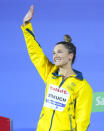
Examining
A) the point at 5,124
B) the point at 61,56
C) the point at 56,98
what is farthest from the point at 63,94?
the point at 5,124

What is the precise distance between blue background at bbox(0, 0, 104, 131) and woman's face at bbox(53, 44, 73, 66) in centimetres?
111

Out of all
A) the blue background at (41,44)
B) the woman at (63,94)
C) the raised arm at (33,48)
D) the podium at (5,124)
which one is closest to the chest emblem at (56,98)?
the woman at (63,94)

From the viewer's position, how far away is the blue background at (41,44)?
2598mm

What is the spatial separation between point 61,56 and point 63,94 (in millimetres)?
195

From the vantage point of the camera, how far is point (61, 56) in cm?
147

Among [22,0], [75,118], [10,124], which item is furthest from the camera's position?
[22,0]

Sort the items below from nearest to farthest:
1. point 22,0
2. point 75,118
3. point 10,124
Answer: point 75,118 → point 10,124 → point 22,0

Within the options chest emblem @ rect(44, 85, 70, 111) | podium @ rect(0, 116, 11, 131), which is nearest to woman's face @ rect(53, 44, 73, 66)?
chest emblem @ rect(44, 85, 70, 111)

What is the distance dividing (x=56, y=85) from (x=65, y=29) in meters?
1.20

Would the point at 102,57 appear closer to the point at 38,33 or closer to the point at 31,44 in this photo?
the point at 38,33

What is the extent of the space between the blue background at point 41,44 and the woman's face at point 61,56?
43.8 inches

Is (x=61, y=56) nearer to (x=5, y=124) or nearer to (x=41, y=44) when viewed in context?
(x=5, y=124)

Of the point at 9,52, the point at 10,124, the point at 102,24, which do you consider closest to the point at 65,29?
the point at 102,24

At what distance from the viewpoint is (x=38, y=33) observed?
2615mm
